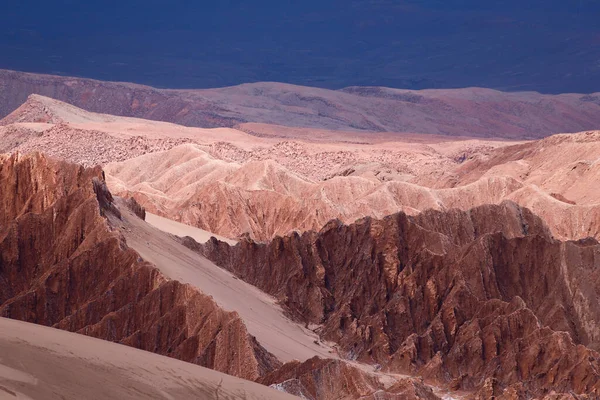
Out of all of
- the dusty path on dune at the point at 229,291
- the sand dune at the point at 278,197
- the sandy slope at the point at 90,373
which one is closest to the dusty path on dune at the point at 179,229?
the sand dune at the point at 278,197

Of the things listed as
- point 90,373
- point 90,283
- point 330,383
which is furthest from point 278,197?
point 90,373

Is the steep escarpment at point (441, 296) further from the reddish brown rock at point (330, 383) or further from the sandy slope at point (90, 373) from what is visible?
the sandy slope at point (90, 373)

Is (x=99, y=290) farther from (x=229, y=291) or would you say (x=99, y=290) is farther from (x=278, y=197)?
(x=278, y=197)

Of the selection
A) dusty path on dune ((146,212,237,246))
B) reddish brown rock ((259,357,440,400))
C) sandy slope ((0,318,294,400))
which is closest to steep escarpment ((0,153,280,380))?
reddish brown rock ((259,357,440,400))

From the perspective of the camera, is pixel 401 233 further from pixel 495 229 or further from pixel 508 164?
pixel 508 164

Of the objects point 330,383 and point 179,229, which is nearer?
point 330,383
